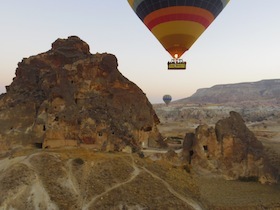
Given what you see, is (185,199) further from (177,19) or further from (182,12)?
(182,12)

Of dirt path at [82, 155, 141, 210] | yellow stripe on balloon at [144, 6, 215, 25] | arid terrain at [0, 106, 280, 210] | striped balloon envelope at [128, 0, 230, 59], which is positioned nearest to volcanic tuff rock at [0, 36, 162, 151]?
arid terrain at [0, 106, 280, 210]

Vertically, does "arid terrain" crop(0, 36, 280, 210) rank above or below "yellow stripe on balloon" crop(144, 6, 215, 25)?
below

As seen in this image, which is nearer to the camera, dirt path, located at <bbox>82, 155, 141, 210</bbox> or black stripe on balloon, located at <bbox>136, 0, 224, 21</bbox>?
dirt path, located at <bbox>82, 155, 141, 210</bbox>

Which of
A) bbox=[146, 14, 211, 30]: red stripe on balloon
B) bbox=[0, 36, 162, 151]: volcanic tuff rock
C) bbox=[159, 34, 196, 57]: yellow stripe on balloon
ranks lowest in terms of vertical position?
bbox=[0, 36, 162, 151]: volcanic tuff rock

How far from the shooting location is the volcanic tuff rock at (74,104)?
38750mm

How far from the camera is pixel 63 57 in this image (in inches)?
1815

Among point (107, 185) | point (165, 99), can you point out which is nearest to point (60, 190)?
point (107, 185)

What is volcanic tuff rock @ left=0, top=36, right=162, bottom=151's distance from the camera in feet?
127

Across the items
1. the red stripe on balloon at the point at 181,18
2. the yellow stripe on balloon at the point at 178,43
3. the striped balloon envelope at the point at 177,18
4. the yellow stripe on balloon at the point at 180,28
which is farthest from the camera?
the yellow stripe on balloon at the point at 178,43

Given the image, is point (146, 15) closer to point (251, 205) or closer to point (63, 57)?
point (63, 57)

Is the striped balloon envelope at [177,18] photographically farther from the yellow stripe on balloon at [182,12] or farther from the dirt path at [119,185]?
the dirt path at [119,185]

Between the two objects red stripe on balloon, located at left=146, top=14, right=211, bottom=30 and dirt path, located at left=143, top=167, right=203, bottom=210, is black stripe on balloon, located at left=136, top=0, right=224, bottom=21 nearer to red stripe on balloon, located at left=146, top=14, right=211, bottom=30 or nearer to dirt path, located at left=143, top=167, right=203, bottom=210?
red stripe on balloon, located at left=146, top=14, right=211, bottom=30

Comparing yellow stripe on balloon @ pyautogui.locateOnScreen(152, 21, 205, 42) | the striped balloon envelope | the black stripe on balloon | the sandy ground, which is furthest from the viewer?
yellow stripe on balloon @ pyautogui.locateOnScreen(152, 21, 205, 42)

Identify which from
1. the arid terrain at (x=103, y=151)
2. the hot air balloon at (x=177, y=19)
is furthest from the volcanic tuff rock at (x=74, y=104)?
the hot air balloon at (x=177, y=19)
